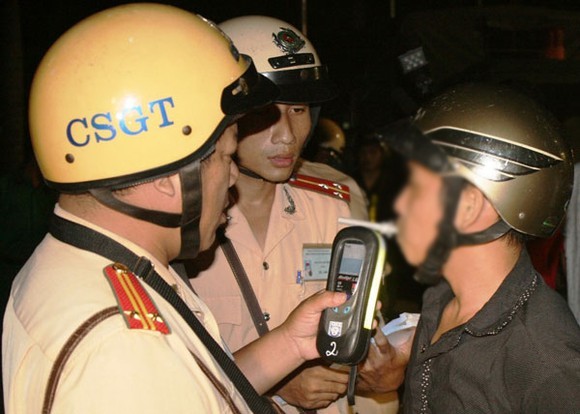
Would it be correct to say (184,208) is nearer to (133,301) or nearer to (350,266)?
(133,301)

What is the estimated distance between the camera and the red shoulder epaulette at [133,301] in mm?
1562

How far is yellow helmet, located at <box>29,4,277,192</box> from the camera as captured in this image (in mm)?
1836

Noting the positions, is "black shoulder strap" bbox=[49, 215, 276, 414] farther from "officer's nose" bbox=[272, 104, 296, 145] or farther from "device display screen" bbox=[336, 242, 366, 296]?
"officer's nose" bbox=[272, 104, 296, 145]

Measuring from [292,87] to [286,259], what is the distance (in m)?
0.96

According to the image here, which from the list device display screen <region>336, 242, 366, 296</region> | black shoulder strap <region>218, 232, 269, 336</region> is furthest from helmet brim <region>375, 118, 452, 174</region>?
black shoulder strap <region>218, 232, 269, 336</region>

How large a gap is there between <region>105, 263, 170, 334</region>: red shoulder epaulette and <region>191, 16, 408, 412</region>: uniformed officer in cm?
150

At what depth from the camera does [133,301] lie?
162 cm

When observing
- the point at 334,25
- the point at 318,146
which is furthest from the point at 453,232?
the point at 334,25

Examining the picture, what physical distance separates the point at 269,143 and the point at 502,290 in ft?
5.40

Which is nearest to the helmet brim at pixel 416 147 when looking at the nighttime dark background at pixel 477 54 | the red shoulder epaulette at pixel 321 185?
the red shoulder epaulette at pixel 321 185

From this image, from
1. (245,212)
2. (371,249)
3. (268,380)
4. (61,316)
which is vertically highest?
(61,316)

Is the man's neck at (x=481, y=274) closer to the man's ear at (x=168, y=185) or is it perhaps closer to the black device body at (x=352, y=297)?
the black device body at (x=352, y=297)

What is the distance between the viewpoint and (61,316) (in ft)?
5.14

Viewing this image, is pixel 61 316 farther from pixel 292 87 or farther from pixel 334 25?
pixel 334 25
